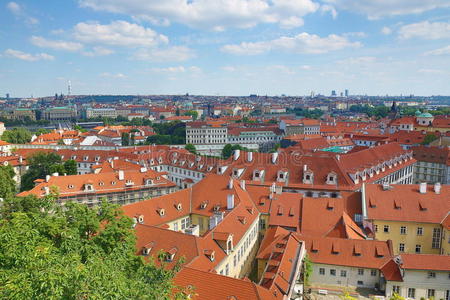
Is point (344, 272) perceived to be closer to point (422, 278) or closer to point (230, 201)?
point (422, 278)

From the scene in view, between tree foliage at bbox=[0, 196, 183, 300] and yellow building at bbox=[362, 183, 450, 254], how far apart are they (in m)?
29.6

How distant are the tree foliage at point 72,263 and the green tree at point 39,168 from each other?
52.3 m

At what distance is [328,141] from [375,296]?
86819 millimetres

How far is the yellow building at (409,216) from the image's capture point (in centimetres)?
4156

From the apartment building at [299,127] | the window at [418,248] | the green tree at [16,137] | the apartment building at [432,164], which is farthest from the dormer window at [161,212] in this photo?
the apartment building at [299,127]

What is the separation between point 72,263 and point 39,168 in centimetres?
6915

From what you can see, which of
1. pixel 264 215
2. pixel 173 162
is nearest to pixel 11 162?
pixel 173 162

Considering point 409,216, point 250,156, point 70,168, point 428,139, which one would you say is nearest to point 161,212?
point 250,156

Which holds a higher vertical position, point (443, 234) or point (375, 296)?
point (443, 234)

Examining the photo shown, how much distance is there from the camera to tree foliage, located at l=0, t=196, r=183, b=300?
492 inches

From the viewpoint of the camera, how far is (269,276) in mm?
28953

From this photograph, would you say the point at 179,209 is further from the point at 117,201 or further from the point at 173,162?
the point at 173,162

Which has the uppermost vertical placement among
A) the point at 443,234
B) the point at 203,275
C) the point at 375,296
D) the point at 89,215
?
the point at 89,215

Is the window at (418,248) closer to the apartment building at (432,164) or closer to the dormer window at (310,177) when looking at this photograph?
the dormer window at (310,177)
